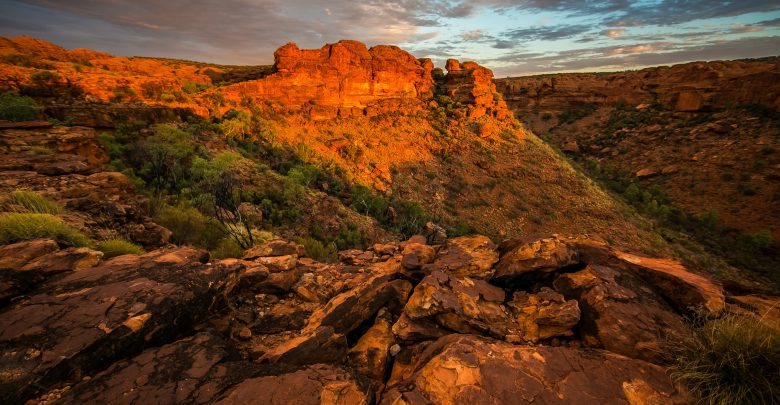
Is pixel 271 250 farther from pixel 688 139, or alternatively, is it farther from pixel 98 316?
pixel 688 139

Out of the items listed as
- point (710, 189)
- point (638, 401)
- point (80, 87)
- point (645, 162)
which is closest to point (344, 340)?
point (638, 401)

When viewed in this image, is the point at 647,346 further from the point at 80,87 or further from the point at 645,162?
the point at 645,162

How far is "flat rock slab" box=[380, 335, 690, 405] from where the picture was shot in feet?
8.61

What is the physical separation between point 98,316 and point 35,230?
3069 millimetres

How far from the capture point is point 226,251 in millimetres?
8102

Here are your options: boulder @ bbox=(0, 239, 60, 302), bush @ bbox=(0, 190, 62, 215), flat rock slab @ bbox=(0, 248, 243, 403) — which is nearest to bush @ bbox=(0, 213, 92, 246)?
boulder @ bbox=(0, 239, 60, 302)

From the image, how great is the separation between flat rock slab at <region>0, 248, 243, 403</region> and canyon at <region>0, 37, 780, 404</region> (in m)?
0.02

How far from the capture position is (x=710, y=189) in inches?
889

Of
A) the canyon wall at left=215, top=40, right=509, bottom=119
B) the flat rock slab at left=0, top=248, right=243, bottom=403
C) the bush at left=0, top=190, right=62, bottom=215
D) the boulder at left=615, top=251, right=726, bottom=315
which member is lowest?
the boulder at left=615, top=251, right=726, bottom=315

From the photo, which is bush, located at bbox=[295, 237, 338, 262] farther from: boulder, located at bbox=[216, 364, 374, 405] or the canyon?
boulder, located at bbox=[216, 364, 374, 405]

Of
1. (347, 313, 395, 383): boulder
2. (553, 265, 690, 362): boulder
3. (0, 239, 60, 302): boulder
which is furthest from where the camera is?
(347, 313, 395, 383): boulder

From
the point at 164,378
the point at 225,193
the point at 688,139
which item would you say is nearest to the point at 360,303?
the point at 164,378

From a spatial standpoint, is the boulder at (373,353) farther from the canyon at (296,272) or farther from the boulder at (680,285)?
the boulder at (680,285)

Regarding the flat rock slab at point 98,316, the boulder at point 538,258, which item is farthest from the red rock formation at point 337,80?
the boulder at point 538,258
